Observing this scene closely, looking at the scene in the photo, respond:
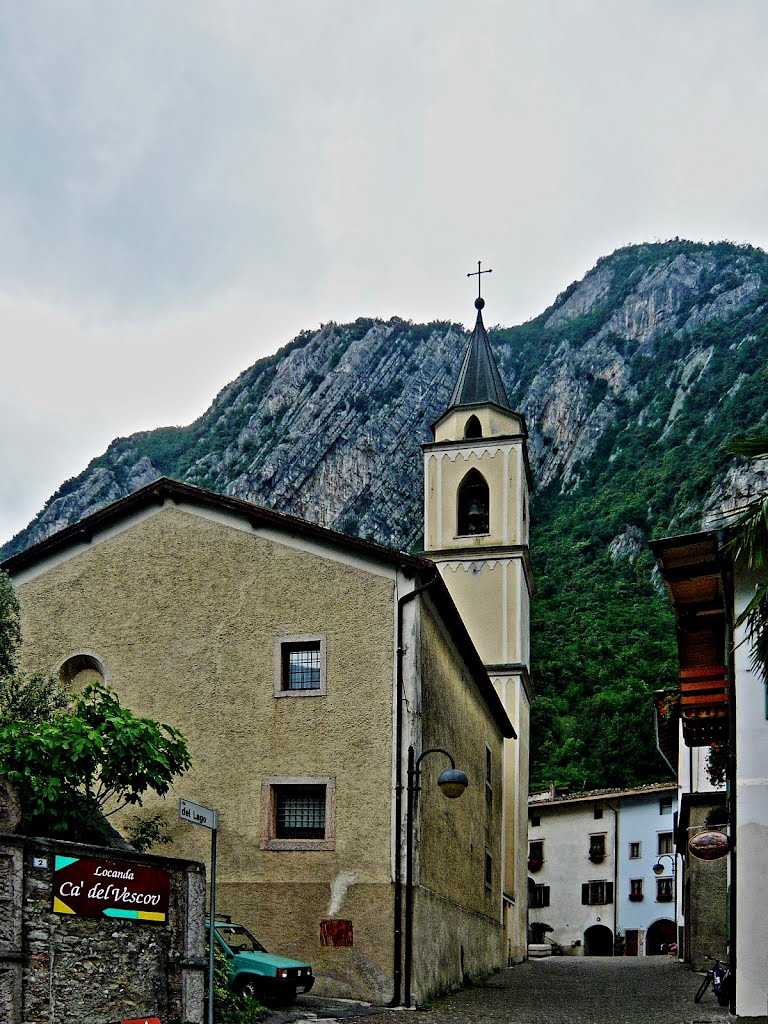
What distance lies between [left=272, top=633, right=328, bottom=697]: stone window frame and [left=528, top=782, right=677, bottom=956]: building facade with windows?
40.8 meters

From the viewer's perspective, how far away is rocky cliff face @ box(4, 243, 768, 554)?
104 metres

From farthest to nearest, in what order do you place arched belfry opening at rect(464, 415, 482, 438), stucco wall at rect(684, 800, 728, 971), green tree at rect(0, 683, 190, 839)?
1. arched belfry opening at rect(464, 415, 482, 438)
2. stucco wall at rect(684, 800, 728, 971)
3. green tree at rect(0, 683, 190, 839)

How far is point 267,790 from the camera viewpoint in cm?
1955

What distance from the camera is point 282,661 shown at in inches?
801

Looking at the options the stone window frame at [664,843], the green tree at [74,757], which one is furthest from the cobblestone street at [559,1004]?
the stone window frame at [664,843]

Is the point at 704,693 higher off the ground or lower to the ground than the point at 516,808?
higher

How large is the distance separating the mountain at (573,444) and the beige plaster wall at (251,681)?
49.1m

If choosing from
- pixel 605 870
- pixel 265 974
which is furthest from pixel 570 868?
pixel 265 974

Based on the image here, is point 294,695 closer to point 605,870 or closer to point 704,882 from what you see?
point 704,882

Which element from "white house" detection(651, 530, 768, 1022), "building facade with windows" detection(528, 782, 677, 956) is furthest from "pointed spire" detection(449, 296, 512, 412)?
"building facade with windows" detection(528, 782, 677, 956)

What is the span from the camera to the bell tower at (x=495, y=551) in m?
34.6

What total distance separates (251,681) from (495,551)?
1643 cm

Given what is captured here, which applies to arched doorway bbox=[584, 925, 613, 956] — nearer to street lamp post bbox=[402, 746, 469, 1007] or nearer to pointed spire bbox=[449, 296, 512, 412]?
pointed spire bbox=[449, 296, 512, 412]

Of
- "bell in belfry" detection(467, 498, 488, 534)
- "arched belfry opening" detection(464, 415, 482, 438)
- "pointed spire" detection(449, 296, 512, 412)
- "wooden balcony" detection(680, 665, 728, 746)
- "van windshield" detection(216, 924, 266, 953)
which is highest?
"pointed spire" detection(449, 296, 512, 412)
